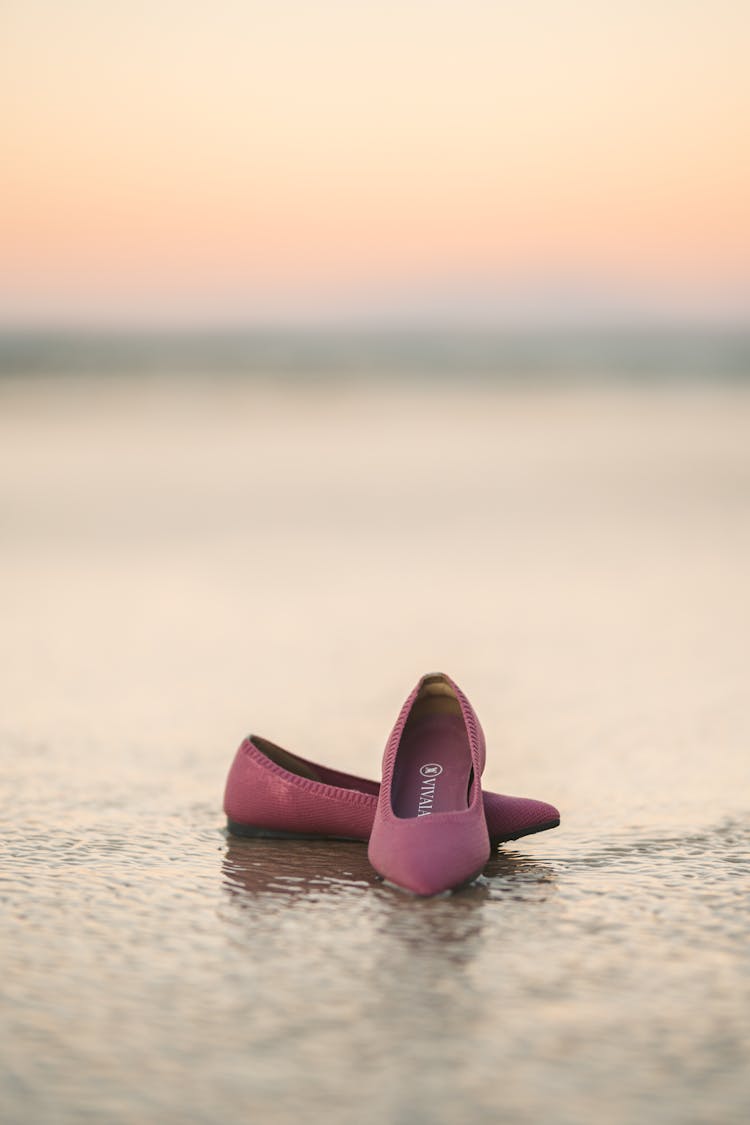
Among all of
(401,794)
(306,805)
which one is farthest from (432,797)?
(306,805)

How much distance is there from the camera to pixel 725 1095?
1.29m

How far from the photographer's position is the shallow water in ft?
4.43

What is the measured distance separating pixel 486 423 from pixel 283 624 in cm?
1114

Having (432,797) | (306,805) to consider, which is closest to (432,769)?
(432,797)

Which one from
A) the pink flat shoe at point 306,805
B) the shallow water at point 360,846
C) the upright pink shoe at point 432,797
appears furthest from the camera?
the pink flat shoe at point 306,805

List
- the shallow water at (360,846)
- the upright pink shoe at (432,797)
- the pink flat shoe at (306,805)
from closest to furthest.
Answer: the shallow water at (360,846), the upright pink shoe at (432,797), the pink flat shoe at (306,805)

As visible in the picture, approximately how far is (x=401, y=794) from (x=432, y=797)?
49 millimetres

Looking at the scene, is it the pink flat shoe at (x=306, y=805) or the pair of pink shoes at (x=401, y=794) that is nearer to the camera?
the pair of pink shoes at (x=401, y=794)

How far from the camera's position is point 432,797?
2057mm

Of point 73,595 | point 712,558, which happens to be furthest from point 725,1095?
point 712,558

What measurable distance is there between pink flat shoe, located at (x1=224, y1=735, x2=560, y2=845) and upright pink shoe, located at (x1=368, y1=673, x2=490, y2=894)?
0.06 metres

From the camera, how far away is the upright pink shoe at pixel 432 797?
1.83 meters

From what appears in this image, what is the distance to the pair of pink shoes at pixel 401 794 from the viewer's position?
1.89 metres

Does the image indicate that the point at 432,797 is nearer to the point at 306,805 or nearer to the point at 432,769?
the point at 432,769
